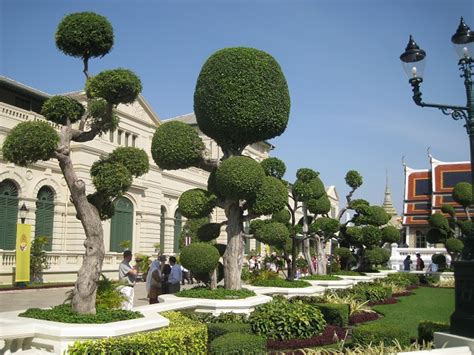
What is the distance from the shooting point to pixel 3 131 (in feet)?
80.1

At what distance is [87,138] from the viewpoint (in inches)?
353

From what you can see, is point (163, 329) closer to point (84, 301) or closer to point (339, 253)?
point (84, 301)

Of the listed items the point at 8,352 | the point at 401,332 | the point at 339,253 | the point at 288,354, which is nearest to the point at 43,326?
the point at 8,352

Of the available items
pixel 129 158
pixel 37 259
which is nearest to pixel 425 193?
pixel 37 259

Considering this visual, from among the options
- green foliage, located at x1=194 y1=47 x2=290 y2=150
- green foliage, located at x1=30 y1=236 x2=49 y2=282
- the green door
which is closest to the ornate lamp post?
green foliage, located at x1=194 y1=47 x2=290 y2=150

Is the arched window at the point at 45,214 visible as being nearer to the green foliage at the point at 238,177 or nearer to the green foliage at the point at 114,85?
the green foliage at the point at 238,177

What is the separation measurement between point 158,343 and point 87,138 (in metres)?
3.73

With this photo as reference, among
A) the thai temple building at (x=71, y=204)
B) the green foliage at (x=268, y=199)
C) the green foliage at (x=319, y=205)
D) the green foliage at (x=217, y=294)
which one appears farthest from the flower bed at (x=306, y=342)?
the thai temple building at (x=71, y=204)

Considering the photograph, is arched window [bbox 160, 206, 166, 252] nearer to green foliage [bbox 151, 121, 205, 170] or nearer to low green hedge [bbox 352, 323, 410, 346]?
green foliage [bbox 151, 121, 205, 170]

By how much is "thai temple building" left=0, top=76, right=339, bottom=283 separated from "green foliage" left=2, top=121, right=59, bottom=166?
1468 centimetres

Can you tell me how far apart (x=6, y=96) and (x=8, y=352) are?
25177mm

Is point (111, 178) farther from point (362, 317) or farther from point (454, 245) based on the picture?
point (454, 245)

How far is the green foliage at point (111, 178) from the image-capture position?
8328 millimetres

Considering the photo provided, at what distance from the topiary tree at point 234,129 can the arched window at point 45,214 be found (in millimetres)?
15981
